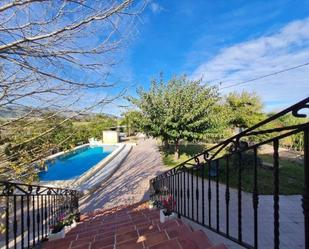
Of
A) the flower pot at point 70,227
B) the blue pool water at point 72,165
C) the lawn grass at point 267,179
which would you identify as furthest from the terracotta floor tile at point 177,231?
the blue pool water at point 72,165

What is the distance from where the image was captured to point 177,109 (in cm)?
1102

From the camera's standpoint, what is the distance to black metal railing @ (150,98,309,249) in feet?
4.63

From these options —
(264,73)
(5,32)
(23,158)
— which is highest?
(264,73)

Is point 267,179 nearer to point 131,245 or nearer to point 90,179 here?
point 90,179

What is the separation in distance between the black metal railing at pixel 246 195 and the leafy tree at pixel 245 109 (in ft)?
20.5

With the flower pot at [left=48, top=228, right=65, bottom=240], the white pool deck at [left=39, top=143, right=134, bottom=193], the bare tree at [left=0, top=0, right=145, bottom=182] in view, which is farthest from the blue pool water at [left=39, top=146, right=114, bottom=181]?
the bare tree at [left=0, top=0, right=145, bottom=182]

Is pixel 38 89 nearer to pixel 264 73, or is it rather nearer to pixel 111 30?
pixel 111 30

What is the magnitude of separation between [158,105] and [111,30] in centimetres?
825

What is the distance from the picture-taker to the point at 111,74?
136 inches

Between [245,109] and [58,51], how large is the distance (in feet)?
44.1

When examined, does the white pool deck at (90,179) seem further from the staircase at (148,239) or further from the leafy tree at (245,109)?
the leafy tree at (245,109)

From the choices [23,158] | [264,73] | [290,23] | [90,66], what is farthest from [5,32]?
[264,73]

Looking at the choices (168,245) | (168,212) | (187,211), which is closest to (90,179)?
(187,211)

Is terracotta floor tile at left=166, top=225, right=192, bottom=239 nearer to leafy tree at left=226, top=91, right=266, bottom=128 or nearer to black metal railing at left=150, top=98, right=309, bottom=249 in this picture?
black metal railing at left=150, top=98, right=309, bottom=249
